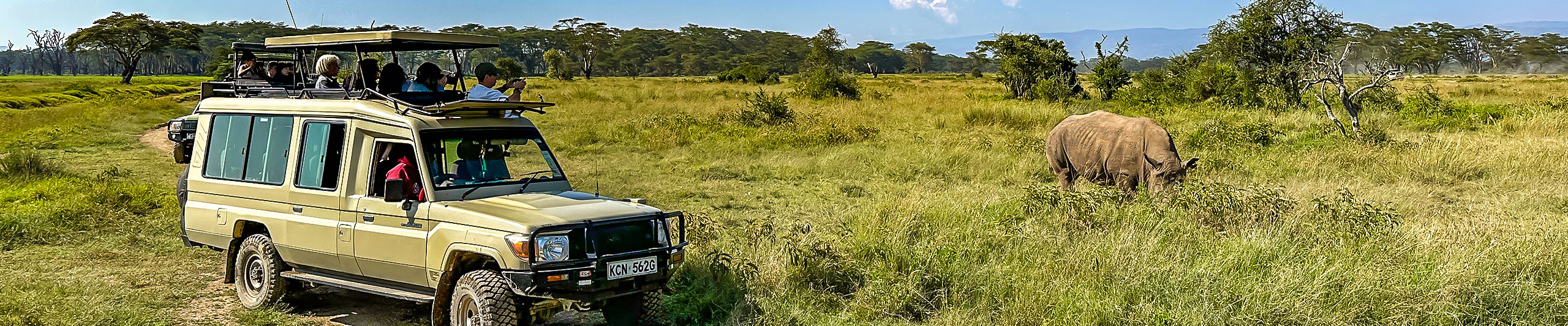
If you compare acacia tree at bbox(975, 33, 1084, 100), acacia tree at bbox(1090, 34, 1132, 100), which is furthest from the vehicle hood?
acacia tree at bbox(1090, 34, 1132, 100)

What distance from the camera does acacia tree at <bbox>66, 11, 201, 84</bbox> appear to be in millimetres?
53750

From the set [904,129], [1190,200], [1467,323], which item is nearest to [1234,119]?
[904,129]

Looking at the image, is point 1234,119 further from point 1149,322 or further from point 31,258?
point 31,258

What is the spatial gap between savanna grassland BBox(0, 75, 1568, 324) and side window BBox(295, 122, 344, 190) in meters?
0.89

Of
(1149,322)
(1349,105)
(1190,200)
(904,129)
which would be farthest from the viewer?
(904,129)

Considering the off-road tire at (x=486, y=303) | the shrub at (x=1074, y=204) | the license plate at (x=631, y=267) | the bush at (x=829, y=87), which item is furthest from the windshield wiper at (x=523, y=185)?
the bush at (x=829, y=87)

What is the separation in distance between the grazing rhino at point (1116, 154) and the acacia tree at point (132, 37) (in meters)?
54.1

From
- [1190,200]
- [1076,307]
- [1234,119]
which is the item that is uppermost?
[1234,119]

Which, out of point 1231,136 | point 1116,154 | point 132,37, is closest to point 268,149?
point 1116,154

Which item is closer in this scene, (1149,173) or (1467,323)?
(1467,323)

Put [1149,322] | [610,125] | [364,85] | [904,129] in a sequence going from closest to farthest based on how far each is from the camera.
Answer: [1149,322]
[364,85]
[904,129]
[610,125]

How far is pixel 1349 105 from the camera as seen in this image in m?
15.5

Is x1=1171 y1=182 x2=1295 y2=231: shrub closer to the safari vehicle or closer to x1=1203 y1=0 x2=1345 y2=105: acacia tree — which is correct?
the safari vehicle

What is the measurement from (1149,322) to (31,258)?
8243mm
